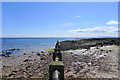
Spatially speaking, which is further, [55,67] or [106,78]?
[106,78]

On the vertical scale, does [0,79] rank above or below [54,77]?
below

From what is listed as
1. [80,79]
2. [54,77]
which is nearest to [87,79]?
[80,79]

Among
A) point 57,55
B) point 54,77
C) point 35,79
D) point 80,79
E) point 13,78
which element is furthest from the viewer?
point 13,78

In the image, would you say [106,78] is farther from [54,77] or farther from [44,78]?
[54,77]

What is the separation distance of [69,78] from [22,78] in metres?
4.29

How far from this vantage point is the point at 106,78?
833 centimetres

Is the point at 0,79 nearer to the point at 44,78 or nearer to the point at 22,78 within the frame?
the point at 22,78

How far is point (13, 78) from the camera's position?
31.4 feet

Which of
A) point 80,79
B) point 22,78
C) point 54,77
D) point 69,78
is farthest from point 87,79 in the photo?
point 54,77

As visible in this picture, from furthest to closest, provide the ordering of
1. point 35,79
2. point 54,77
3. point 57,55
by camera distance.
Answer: point 35,79 < point 57,55 < point 54,77

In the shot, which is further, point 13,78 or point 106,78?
point 13,78

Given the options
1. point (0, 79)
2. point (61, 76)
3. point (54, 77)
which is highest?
point (54, 77)

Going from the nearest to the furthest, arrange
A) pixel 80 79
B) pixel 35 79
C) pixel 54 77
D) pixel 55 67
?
pixel 54 77 → pixel 55 67 → pixel 80 79 → pixel 35 79

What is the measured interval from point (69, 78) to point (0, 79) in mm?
6288
